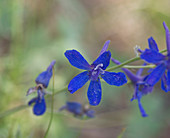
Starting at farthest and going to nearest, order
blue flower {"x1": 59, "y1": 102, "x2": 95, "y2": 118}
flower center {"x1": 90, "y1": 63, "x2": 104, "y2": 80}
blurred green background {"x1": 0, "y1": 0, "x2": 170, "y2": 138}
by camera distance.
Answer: blurred green background {"x1": 0, "y1": 0, "x2": 170, "y2": 138}
blue flower {"x1": 59, "y1": 102, "x2": 95, "y2": 118}
flower center {"x1": 90, "y1": 63, "x2": 104, "y2": 80}

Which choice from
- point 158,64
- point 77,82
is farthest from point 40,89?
point 158,64

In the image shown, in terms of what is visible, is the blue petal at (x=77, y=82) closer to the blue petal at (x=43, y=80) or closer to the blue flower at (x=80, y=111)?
the blue petal at (x=43, y=80)

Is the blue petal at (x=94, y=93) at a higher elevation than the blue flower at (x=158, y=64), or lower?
higher

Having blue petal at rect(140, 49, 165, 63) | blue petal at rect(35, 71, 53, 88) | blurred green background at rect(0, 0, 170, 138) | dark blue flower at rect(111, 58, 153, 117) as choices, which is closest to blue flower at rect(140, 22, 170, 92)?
blue petal at rect(140, 49, 165, 63)

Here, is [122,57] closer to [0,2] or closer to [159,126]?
[159,126]

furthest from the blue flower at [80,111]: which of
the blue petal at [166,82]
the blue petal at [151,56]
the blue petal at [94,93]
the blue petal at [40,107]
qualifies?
the blue petal at [151,56]

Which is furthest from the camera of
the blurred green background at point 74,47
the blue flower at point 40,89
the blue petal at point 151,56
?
the blurred green background at point 74,47

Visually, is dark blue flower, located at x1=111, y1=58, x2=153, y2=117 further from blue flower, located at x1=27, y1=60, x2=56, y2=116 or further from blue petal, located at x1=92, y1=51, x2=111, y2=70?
blue flower, located at x1=27, y1=60, x2=56, y2=116

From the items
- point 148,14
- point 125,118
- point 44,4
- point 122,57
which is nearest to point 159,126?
point 125,118
